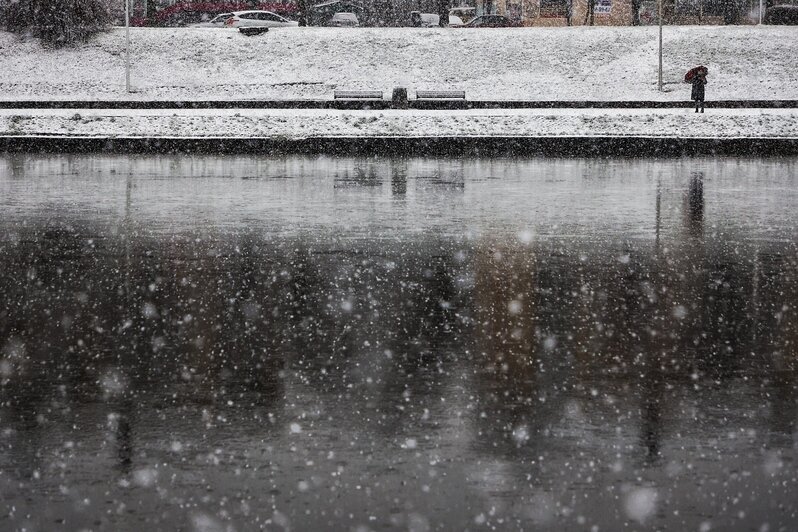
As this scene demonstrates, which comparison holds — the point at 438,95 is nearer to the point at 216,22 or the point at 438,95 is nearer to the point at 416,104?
the point at 416,104

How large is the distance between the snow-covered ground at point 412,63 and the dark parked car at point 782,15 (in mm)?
4227

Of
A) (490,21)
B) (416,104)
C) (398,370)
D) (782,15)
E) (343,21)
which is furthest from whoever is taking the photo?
(490,21)

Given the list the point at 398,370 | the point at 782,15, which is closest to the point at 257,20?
the point at 782,15

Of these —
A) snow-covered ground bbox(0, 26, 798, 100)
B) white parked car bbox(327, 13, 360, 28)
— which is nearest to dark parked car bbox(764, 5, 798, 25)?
snow-covered ground bbox(0, 26, 798, 100)

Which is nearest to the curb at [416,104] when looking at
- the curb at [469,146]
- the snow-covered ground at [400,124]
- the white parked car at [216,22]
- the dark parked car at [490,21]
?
the snow-covered ground at [400,124]

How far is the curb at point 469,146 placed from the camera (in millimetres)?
24484

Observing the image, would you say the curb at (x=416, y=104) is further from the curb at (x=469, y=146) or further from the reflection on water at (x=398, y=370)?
the reflection on water at (x=398, y=370)

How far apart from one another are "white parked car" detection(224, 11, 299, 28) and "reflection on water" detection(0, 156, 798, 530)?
118 feet

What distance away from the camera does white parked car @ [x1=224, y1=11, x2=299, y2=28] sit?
159 feet

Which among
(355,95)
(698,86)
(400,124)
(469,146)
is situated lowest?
(469,146)

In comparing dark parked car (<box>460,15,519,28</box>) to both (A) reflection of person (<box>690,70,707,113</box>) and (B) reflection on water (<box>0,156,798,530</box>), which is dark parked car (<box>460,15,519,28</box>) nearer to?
(A) reflection of person (<box>690,70,707,113</box>)

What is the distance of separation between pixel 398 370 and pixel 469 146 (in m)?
18.6

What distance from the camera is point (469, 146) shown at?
2473cm

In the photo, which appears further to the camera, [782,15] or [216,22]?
[216,22]
